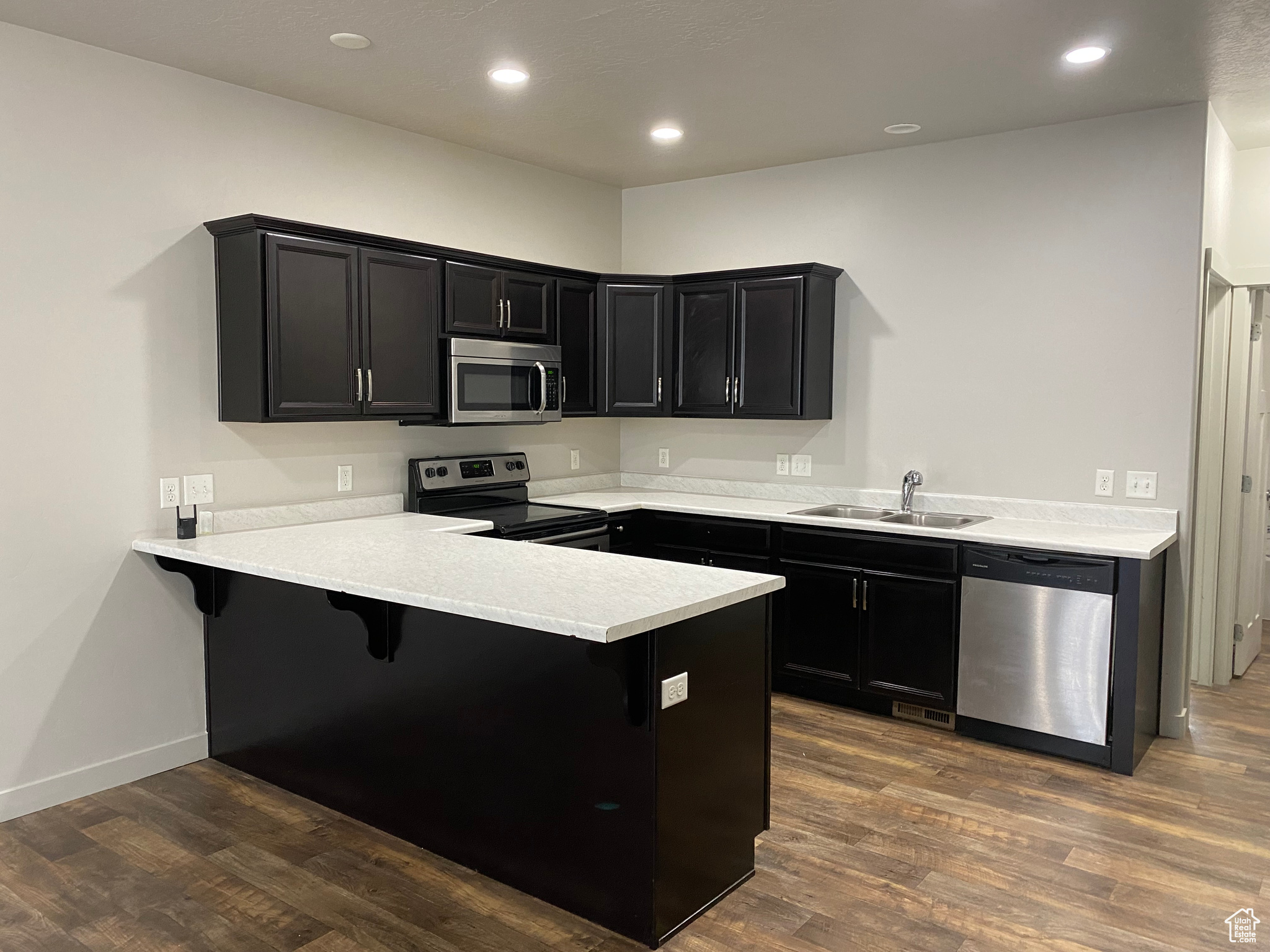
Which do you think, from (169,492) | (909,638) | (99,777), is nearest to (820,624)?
(909,638)

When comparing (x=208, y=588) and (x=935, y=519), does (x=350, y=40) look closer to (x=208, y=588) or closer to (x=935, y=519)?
(x=208, y=588)

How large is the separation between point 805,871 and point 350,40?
3058mm

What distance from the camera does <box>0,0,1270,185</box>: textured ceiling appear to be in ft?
9.71

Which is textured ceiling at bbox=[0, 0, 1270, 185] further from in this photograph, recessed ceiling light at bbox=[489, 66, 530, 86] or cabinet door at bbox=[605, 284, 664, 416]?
cabinet door at bbox=[605, 284, 664, 416]

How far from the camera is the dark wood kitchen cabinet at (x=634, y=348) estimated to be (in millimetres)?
5043

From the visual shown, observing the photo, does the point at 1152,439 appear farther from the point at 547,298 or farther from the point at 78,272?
the point at 78,272

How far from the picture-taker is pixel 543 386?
4547 millimetres

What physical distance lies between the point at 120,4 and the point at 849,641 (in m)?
3.64

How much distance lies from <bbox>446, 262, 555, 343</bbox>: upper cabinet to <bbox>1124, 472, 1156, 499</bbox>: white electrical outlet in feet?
8.90

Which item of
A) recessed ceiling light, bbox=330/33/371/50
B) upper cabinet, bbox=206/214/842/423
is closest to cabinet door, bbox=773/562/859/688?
upper cabinet, bbox=206/214/842/423

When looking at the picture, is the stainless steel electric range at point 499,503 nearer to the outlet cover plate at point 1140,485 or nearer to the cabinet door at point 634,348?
the cabinet door at point 634,348

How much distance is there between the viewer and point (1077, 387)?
13.8 ft

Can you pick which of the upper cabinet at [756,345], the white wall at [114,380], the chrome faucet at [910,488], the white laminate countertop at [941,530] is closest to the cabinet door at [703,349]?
the upper cabinet at [756,345]

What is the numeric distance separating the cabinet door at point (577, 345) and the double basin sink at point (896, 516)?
4.16 feet
